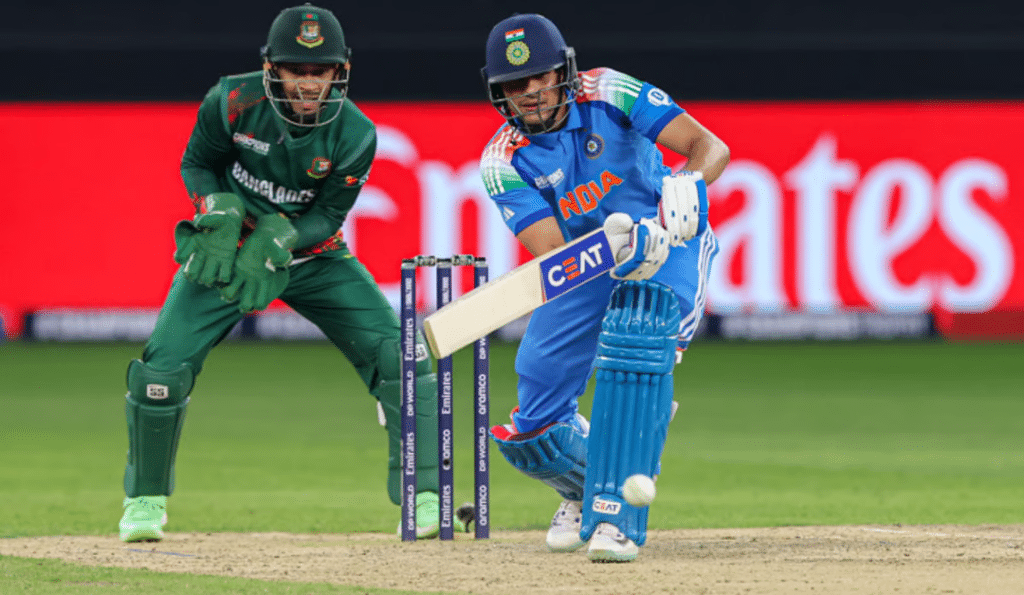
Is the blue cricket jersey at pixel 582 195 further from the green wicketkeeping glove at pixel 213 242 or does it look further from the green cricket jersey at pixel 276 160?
the green wicketkeeping glove at pixel 213 242

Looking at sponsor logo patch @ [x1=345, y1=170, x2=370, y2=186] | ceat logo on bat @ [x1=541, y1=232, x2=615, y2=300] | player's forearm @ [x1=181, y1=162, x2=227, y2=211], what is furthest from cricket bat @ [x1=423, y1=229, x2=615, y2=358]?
player's forearm @ [x1=181, y1=162, x2=227, y2=211]

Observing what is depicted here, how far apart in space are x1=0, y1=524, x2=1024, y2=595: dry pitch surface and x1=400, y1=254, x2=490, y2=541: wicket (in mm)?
135

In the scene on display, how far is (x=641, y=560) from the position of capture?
4.84 m

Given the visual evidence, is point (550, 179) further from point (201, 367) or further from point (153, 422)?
point (153, 422)

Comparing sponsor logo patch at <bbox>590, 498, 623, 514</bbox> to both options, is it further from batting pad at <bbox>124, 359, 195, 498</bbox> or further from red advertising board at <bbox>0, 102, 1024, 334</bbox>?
red advertising board at <bbox>0, 102, 1024, 334</bbox>

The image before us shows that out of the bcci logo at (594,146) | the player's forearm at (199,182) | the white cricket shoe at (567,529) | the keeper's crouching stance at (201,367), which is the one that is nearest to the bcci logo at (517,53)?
the bcci logo at (594,146)

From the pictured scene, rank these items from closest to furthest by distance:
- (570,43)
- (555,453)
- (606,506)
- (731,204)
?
(606,506), (555,453), (731,204), (570,43)

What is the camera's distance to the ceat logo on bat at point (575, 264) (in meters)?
4.71

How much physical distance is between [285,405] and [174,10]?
4443 millimetres

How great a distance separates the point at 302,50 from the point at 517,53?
84 cm

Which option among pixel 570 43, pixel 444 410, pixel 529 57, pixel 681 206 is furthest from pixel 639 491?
pixel 570 43

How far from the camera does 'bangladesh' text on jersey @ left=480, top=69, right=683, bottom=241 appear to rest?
16.4ft

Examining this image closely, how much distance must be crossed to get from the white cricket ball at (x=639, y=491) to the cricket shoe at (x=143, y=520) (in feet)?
5.71

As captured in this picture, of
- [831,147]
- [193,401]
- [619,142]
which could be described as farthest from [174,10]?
[619,142]
